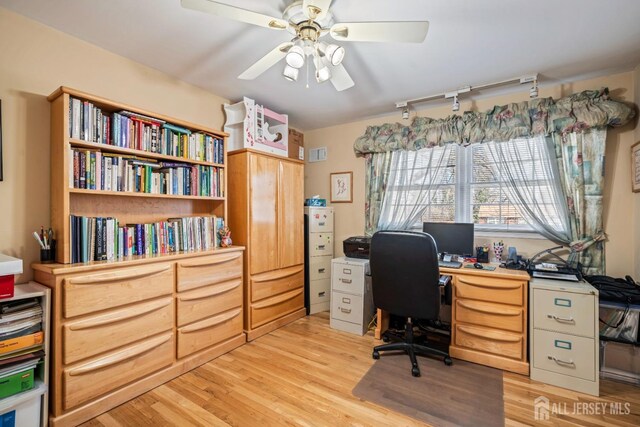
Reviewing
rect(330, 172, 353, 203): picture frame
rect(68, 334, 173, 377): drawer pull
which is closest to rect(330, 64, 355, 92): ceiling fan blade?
rect(330, 172, 353, 203): picture frame

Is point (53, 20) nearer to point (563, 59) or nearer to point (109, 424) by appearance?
point (109, 424)

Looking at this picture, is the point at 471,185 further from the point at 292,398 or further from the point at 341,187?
the point at 292,398

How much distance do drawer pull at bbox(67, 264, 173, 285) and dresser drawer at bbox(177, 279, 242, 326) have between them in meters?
0.28

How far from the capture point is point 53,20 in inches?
70.8

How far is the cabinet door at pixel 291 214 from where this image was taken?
3.07 meters

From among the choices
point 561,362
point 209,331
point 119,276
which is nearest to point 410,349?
point 561,362

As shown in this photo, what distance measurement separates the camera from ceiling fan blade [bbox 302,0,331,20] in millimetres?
1352

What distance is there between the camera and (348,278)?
2932 mm

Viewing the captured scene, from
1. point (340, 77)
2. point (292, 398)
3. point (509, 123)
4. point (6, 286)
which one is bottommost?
point (292, 398)

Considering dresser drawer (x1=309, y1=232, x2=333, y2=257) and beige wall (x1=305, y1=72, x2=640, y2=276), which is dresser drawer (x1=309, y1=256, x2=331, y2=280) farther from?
beige wall (x1=305, y1=72, x2=640, y2=276)

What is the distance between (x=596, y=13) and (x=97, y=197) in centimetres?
344

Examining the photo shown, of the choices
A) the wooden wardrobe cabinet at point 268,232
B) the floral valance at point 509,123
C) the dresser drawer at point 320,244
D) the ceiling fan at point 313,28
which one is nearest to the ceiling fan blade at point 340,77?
the ceiling fan at point 313,28

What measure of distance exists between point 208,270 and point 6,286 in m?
1.14

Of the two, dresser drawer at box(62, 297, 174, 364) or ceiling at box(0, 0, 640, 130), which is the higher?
ceiling at box(0, 0, 640, 130)
